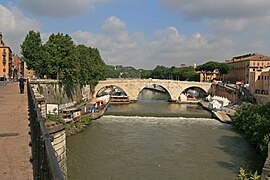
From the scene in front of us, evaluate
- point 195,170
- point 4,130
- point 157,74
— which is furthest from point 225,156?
point 157,74

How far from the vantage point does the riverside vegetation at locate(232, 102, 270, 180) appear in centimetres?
1516

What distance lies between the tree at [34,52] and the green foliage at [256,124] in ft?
58.4

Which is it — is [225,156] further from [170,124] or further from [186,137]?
[170,124]

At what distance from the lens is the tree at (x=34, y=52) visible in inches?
1077

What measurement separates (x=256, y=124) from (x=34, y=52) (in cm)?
2029

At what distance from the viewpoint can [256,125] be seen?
55.7 feet

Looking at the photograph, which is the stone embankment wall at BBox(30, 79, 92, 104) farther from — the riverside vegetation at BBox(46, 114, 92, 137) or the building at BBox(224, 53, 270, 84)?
the building at BBox(224, 53, 270, 84)

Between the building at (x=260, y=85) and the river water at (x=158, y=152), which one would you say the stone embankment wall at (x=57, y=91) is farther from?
the building at (x=260, y=85)

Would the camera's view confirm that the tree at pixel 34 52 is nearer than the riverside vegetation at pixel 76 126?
No

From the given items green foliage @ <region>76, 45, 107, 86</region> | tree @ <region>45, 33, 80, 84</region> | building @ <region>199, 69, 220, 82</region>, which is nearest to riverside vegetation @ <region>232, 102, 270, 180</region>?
tree @ <region>45, 33, 80, 84</region>

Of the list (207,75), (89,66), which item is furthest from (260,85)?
(207,75)

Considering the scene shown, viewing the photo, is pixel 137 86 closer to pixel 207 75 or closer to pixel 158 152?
pixel 207 75

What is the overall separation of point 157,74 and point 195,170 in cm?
8050

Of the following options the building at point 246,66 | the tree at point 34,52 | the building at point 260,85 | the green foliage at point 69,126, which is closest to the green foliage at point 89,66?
the tree at point 34,52
